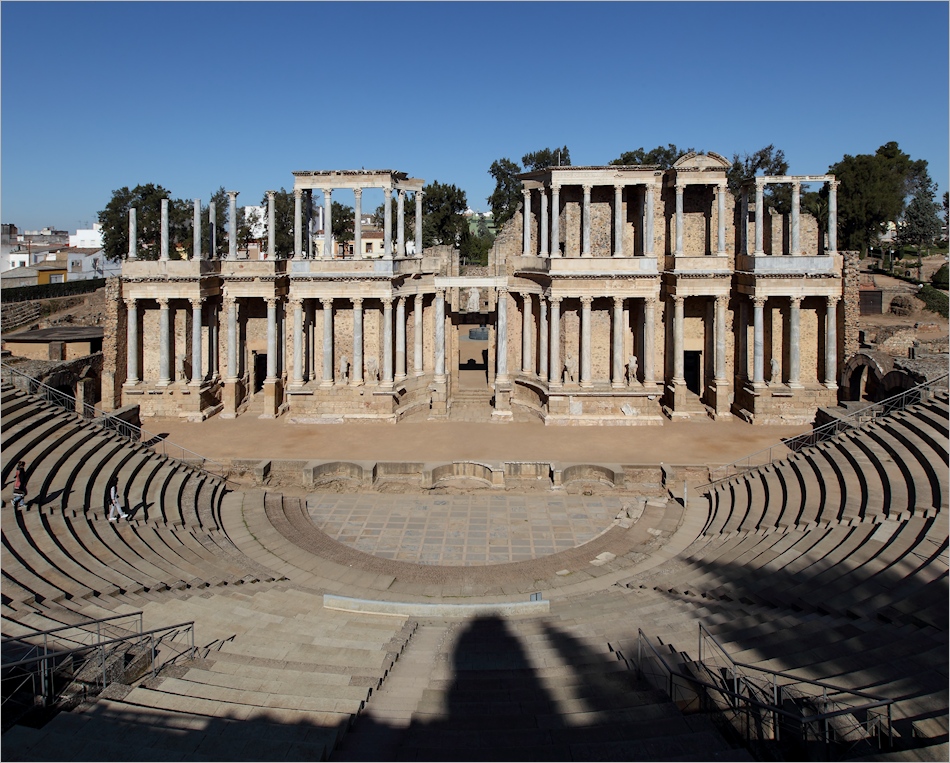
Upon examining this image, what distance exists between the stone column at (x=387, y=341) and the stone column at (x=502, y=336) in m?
4.65

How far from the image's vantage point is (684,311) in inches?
1452

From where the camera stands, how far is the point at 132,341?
3484cm

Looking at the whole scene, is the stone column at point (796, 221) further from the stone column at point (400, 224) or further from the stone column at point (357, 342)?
the stone column at point (357, 342)

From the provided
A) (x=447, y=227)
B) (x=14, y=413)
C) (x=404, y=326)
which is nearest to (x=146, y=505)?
(x=14, y=413)

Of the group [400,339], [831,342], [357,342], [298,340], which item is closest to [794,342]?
[831,342]

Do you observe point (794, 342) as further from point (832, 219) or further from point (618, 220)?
point (618, 220)

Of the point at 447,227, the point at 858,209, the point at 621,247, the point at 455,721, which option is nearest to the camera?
the point at 455,721

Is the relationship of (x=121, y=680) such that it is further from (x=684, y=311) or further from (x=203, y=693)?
(x=684, y=311)

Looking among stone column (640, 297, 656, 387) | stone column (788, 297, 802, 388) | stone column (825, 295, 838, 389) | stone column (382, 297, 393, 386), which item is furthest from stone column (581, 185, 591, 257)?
stone column (825, 295, 838, 389)

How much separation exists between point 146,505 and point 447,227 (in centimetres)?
6122

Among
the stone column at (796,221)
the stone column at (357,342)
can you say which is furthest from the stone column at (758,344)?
the stone column at (357,342)

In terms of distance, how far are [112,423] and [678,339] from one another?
2228cm

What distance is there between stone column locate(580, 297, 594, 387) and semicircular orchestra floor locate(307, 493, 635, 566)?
10.1 metres

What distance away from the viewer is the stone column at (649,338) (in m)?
34.5
